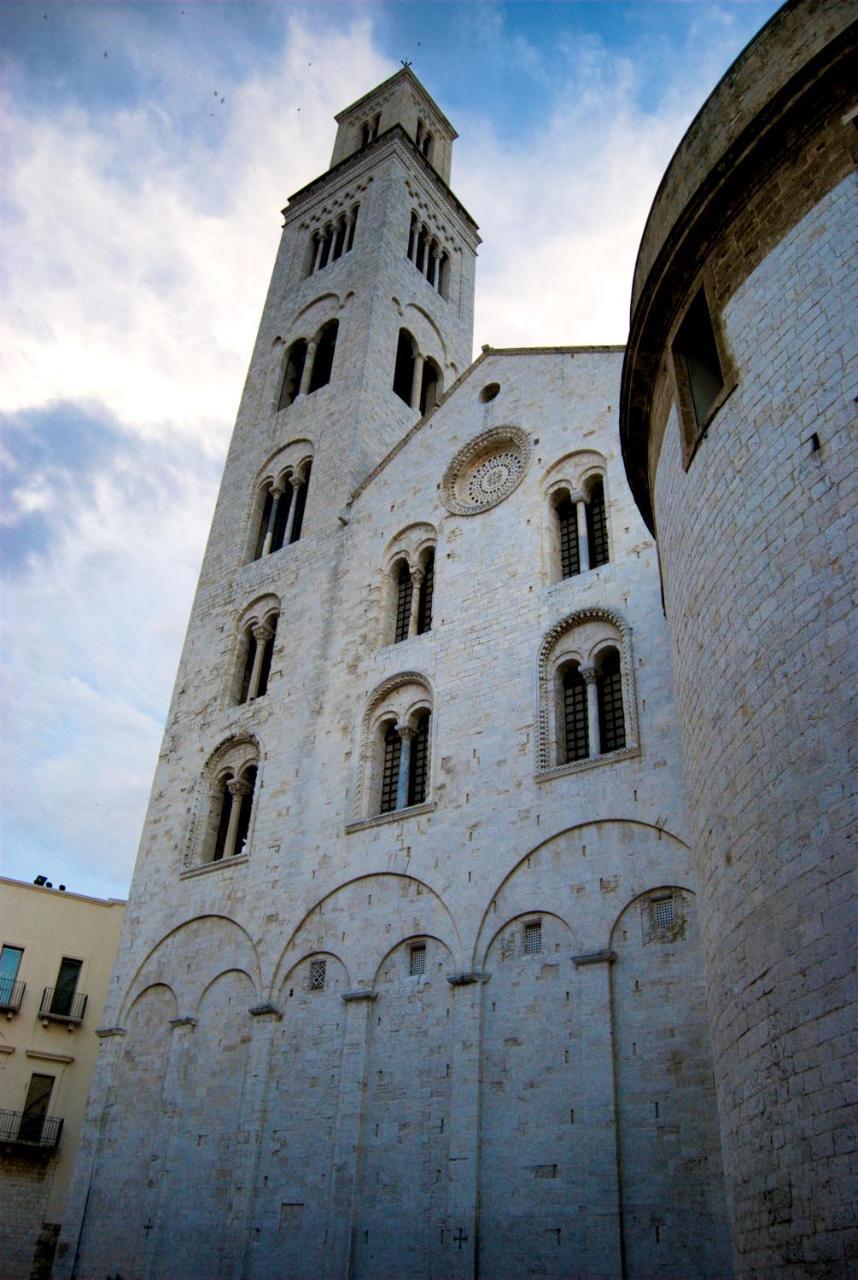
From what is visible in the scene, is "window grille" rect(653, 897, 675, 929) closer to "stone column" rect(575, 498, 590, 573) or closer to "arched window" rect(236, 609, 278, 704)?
"stone column" rect(575, 498, 590, 573)

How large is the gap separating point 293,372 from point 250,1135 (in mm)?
18252

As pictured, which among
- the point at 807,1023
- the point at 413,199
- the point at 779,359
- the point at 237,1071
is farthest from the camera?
the point at 413,199

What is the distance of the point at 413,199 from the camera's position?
28766 mm

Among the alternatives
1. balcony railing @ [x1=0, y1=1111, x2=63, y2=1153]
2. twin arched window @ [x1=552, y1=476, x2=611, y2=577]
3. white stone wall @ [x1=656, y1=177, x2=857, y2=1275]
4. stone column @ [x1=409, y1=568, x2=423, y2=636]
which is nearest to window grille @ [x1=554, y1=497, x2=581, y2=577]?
twin arched window @ [x1=552, y1=476, x2=611, y2=577]

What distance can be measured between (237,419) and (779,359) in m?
20.3

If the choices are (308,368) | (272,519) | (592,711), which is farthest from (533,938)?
(308,368)

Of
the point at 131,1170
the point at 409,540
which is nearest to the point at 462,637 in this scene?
the point at 409,540

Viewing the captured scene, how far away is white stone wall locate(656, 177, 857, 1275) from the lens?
5.64 meters

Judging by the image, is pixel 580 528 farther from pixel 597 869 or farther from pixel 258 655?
pixel 258 655

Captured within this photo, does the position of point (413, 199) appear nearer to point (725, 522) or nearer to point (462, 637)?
point (462, 637)

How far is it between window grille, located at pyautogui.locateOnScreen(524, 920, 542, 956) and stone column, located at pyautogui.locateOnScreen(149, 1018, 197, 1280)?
658cm

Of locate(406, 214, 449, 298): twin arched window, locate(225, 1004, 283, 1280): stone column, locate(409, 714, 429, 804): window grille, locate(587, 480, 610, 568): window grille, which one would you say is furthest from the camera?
locate(406, 214, 449, 298): twin arched window

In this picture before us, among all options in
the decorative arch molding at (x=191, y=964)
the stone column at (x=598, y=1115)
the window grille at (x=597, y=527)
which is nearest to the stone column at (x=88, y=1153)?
the decorative arch molding at (x=191, y=964)

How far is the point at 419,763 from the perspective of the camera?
1639 centimetres
